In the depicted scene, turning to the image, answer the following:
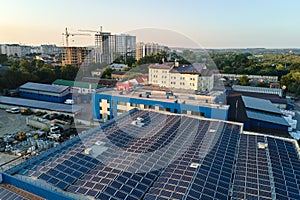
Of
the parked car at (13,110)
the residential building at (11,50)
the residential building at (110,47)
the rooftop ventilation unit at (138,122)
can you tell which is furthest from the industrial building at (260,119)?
the residential building at (11,50)

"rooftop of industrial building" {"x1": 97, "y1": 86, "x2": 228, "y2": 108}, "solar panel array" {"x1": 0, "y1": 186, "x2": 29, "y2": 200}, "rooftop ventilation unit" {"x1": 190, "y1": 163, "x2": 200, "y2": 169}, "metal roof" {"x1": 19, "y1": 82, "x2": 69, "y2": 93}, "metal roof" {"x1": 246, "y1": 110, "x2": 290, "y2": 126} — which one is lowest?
"metal roof" {"x1": 246, "y1": 110, "x2": 290, "y2": 126}

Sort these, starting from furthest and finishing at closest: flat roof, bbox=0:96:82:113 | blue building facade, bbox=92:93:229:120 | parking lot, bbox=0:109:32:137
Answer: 1. flat roof, bbox=0:96:82:113
2. parking lot, bbox=0:109:32:137
3. blue building facade, bbox=92:93:229:120

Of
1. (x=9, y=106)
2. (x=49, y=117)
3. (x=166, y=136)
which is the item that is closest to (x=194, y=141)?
(x=166, y=136)

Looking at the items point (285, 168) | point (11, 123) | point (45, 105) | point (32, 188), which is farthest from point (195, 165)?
point (45, 105)

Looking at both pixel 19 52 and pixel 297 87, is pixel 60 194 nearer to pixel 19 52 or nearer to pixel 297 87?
pixel 297 87

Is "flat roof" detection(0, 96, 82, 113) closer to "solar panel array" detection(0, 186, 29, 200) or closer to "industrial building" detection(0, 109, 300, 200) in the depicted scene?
"industrial building" detection(0, 109, 300, 200)

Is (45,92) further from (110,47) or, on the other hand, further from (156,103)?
(110,47)

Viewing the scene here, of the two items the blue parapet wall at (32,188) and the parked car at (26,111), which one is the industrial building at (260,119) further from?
the parked car at (26,111)

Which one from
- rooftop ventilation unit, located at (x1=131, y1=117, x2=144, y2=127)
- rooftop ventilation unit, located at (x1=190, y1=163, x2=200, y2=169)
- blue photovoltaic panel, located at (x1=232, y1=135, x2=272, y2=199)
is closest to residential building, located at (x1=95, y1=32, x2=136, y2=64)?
rooftop ventilation unit, located at (x1=131, y1=117, x2=144, y2=127)
